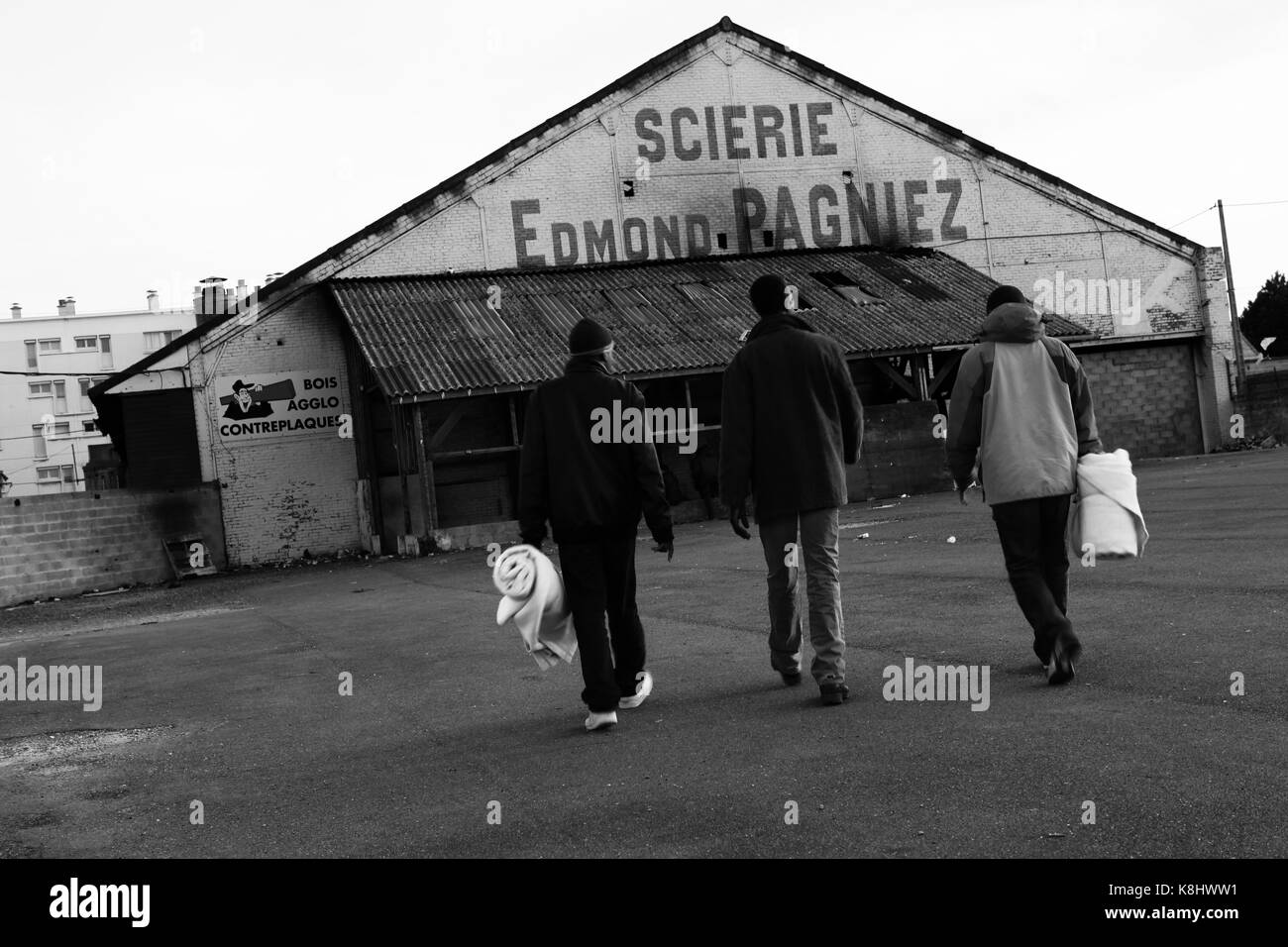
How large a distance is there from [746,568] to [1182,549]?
4851mm

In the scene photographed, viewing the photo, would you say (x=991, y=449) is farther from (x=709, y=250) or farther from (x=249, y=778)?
(x=709, y=250)

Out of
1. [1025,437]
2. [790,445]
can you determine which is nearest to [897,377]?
[1025,437]

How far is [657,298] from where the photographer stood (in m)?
27.7

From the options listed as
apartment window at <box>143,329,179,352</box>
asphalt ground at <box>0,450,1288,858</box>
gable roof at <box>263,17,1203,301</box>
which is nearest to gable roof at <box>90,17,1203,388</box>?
gable roof at <box>263,17,1203,301</box>

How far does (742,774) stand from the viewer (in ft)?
17.1

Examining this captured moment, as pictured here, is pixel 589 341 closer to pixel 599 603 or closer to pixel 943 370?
pixel 599 603

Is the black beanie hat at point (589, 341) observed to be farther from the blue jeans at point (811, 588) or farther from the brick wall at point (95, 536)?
the brick wall at point (95, 536)

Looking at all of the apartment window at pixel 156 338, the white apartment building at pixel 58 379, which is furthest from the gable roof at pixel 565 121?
the apartment window at pixel 156 338

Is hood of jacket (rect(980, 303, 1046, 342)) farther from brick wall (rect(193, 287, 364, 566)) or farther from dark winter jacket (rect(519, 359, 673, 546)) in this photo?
brick wall (rect(193, 287, 364, 566))

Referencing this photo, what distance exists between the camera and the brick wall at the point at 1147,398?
30.5m

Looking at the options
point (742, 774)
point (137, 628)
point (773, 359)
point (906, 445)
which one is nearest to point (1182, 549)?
point (773, 359)

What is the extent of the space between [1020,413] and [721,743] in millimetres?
2212

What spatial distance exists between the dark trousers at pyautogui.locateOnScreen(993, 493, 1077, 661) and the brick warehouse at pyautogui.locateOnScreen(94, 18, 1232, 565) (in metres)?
16.9

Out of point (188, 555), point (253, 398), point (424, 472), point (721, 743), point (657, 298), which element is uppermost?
point (657, 298)
